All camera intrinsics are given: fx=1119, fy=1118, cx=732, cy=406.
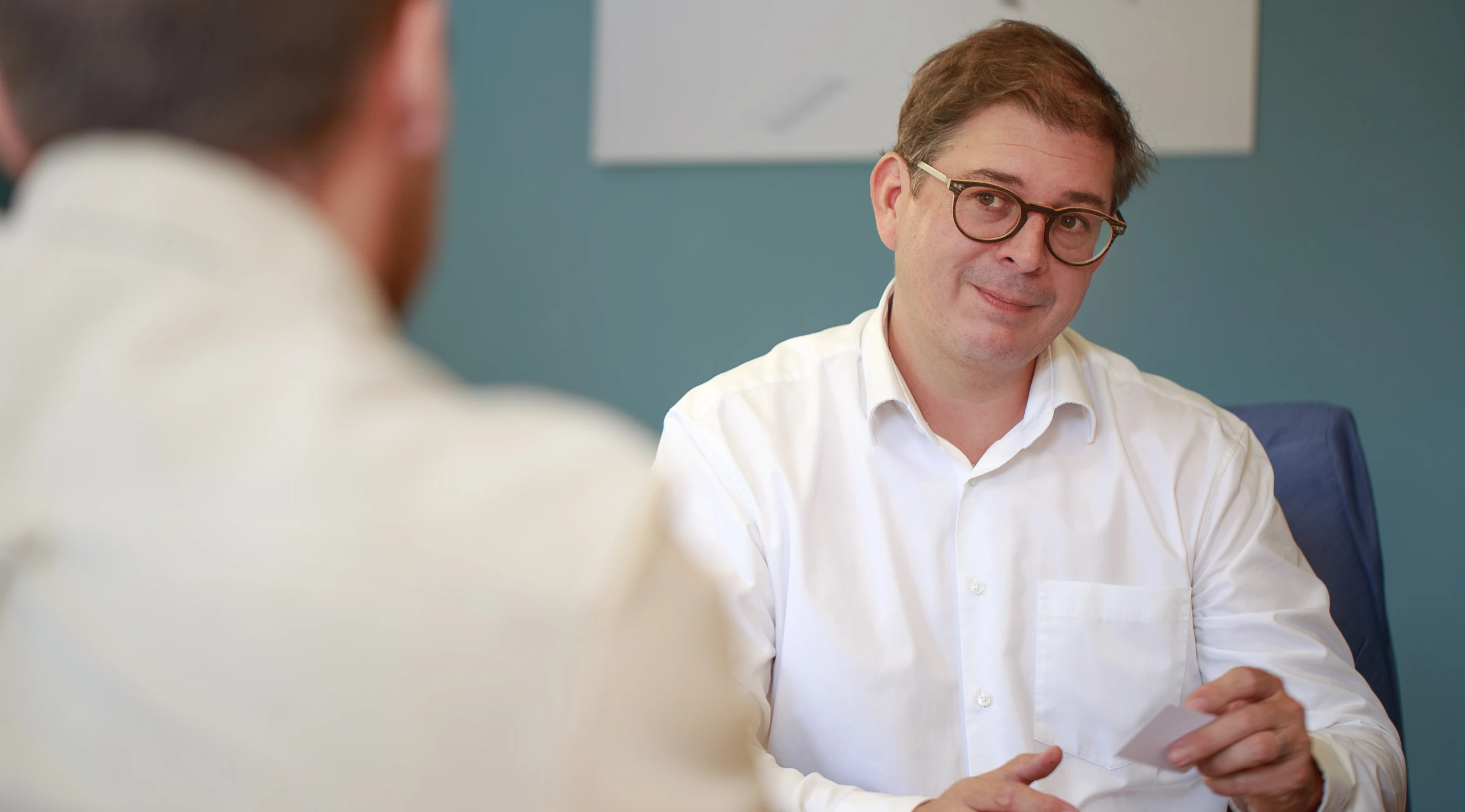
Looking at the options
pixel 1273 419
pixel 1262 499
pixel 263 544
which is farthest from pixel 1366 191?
pixel 263 544

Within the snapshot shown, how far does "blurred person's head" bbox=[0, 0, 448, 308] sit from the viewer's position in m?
0.50

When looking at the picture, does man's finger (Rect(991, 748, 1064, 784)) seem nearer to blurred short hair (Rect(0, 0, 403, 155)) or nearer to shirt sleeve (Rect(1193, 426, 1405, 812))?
shirt sleeve (Rect(1193, 426, 1405, 812))

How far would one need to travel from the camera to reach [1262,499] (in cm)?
151

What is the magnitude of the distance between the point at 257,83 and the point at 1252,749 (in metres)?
1.20

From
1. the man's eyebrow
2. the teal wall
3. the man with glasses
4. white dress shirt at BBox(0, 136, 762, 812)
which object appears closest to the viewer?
white dress shirt at BBox(0, 136, 762, 812)

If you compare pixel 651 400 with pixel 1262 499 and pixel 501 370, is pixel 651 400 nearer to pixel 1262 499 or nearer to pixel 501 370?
pixel 501 370

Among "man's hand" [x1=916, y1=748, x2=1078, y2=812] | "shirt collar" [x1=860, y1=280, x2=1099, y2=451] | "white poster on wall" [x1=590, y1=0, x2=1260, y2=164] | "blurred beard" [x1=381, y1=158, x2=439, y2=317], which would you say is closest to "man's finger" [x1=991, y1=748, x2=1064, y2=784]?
"man's hand" [x1=916, y1=748, x2=1078, y2=812]

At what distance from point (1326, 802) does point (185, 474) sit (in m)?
1.29

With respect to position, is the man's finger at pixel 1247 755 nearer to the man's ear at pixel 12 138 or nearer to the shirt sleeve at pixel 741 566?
the shirt sleeve at pixel 741 566

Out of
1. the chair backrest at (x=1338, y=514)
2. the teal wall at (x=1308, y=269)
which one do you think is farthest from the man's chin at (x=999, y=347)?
the teal wall at (x=1308, y=269)

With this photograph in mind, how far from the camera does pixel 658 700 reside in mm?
480

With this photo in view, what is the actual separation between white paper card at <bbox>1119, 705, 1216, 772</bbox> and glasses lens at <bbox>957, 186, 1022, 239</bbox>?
64 centimetres

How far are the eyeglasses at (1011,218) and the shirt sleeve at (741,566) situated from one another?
0.45m

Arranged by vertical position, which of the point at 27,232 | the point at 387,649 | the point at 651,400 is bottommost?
the point at 651,400
